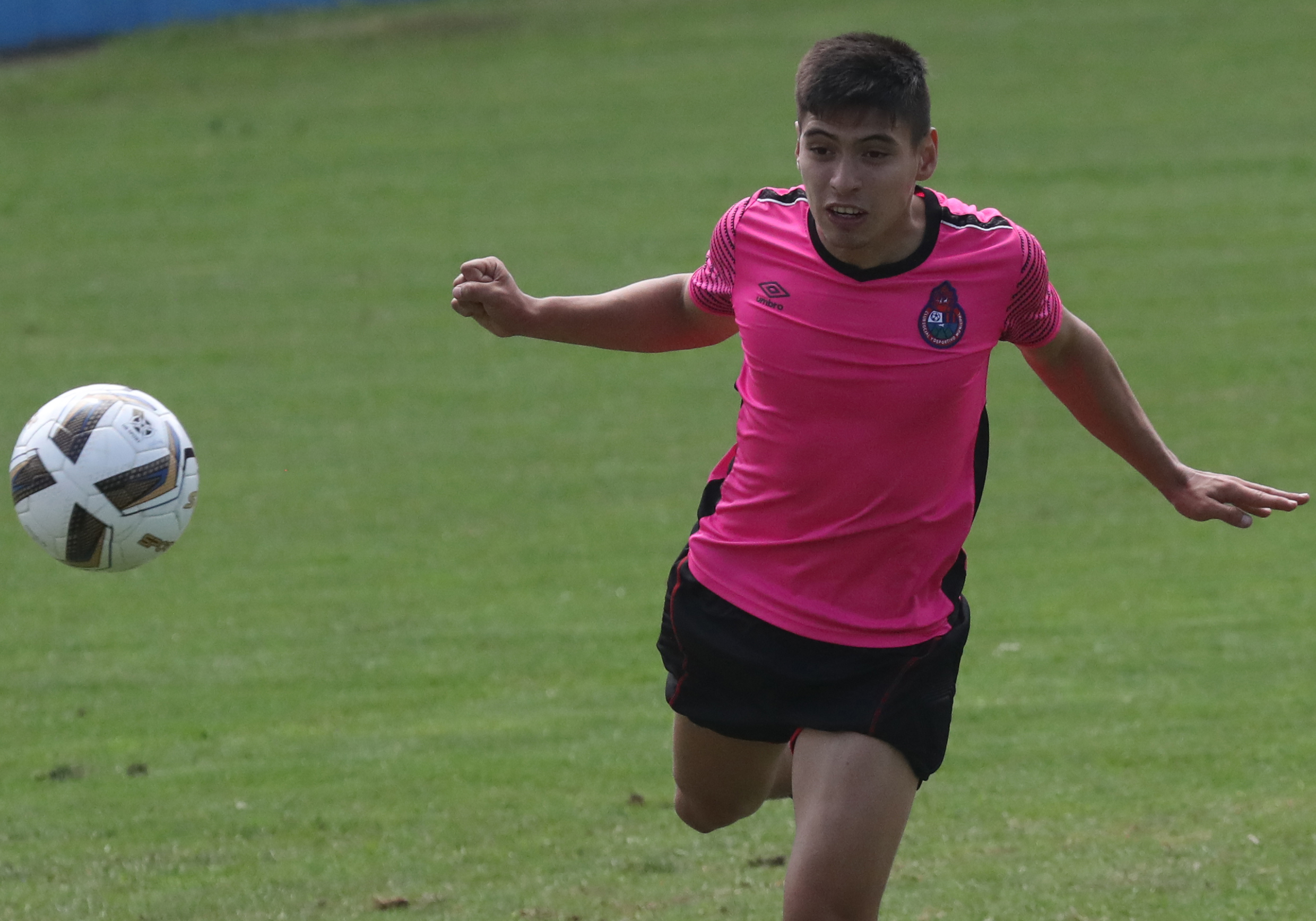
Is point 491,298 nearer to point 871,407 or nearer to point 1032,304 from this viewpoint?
point 871,407

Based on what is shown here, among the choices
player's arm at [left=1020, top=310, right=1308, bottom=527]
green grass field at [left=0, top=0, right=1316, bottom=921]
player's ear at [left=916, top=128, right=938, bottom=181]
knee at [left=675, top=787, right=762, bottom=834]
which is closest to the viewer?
player's ear at [left=916, top=128, right=938, bottom=181]

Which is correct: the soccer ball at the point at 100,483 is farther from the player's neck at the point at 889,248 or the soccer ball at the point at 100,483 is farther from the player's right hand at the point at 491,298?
the player's neck at the point at 889,248

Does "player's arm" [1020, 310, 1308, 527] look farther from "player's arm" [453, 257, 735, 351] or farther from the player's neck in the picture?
"player's arm" [453, 257, 735, 351]

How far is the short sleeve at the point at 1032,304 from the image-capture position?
4.74 meters

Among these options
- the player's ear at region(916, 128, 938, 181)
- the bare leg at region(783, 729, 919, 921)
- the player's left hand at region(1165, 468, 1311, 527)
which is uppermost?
the player's ear at region(916, 128, 938, 181)

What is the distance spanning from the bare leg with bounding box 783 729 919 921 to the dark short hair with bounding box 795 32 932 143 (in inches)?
60.3

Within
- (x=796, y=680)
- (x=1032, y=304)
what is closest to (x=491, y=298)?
(x=796, y=680)

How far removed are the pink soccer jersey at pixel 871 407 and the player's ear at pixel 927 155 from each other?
118 mm

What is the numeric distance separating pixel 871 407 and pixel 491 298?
1.08m

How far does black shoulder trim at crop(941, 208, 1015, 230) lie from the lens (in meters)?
4.74

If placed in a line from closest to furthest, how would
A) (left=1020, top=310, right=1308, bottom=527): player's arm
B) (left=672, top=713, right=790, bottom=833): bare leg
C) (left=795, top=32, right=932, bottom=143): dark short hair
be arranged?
(left=795, top=32, right=932, bottom=143): dark short hair, (left=1020, top=310, right=1308, bottom=527): player's arm, (left=672, top=713, right=790, bottom=833): bare leg

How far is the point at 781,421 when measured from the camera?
15.8 feet

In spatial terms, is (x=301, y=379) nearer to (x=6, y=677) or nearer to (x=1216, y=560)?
(x=6, y=677)

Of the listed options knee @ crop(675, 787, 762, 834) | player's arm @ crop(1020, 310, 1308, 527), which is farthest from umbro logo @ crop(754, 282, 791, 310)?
knee @ crop(675, 787, 762, 834)
